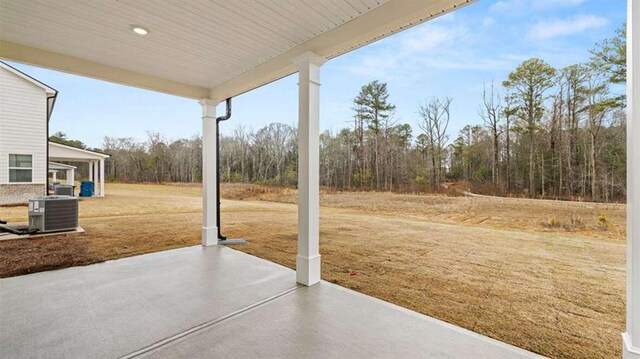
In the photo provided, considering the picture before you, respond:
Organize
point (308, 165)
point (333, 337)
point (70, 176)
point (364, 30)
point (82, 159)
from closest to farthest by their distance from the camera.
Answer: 1. point (333, 337)
2. point (364, 30)
3. point (308, 165)
4. point (82, 159)
5. point (70, 176)

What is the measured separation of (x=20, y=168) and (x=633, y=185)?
40.8 feet

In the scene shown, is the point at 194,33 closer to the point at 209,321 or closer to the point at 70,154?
the point at 209,321

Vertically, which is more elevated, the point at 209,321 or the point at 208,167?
the point at 208,167

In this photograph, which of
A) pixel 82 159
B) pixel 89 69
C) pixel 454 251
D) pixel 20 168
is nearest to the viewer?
pixel 89 69

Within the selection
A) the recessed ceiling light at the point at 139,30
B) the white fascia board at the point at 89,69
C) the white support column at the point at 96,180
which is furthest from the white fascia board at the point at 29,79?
the recessed ceiling light at the point at 139,30

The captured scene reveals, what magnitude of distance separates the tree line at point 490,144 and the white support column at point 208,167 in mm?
4385

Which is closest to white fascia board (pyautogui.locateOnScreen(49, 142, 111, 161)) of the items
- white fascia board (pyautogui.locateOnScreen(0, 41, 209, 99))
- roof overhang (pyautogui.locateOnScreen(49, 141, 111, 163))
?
roof overhang (pyautogui.locateOnScreen(49, 141, 111, 163))

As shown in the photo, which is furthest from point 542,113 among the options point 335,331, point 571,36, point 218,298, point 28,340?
point 28,340

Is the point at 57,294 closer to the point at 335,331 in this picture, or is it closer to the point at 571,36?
the point at 335,331

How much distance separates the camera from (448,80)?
737 centimetres

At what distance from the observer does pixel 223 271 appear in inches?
130

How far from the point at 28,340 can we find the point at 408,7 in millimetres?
3608

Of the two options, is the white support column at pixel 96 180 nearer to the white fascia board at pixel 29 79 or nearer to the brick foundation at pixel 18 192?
the brick foundation at pixel 18 192

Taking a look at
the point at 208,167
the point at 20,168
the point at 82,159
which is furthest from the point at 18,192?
the point at 208,167
